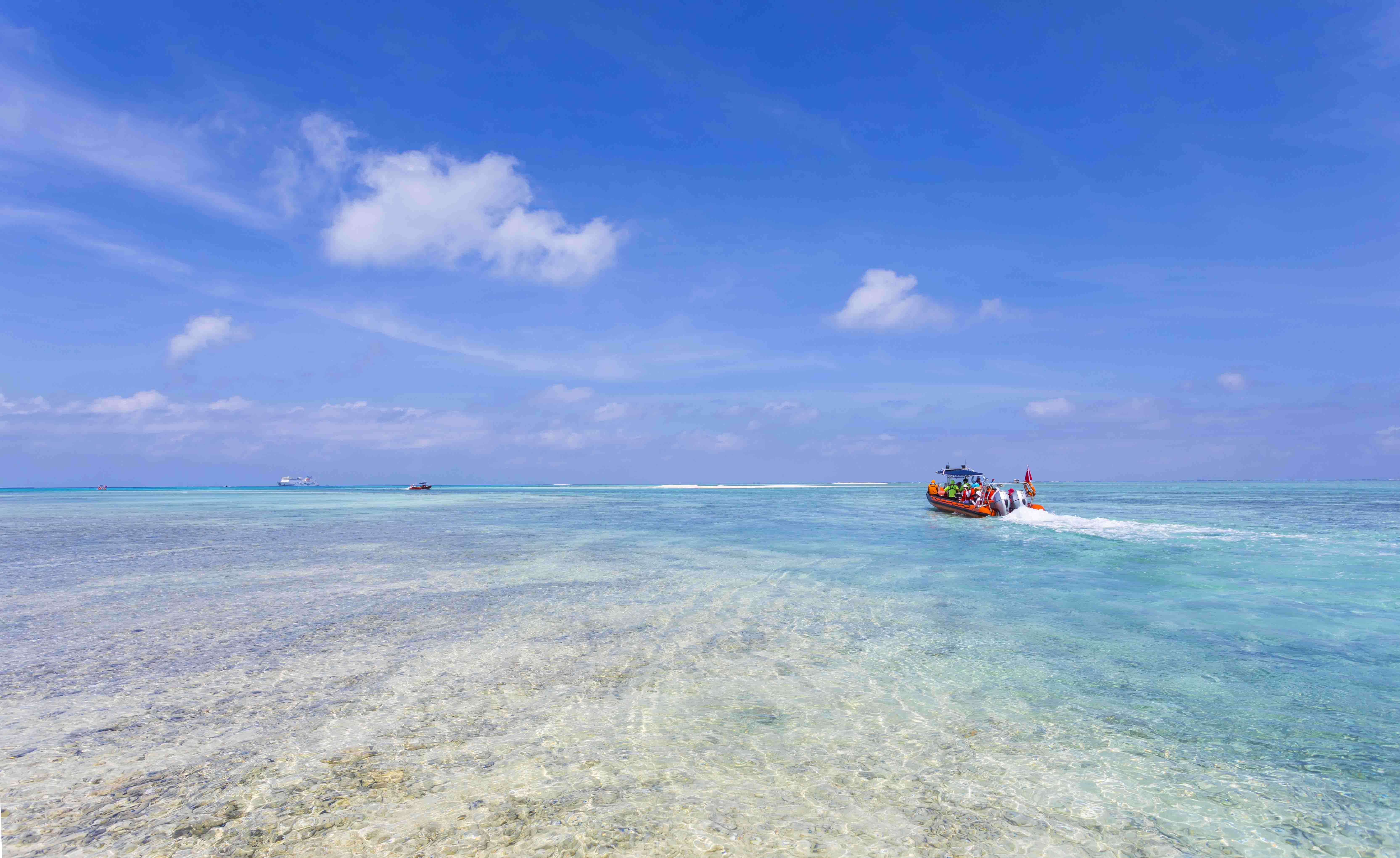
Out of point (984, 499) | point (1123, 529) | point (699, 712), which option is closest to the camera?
point (699, 712)

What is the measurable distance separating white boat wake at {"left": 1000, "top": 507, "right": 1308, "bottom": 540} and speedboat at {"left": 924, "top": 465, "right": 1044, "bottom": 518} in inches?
21.8

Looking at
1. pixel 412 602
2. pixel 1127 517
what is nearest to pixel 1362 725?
pixel 412 602

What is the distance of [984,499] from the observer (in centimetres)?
4762

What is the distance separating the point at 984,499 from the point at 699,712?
45.0m

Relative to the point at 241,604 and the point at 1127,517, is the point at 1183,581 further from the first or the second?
the point at 1127,517

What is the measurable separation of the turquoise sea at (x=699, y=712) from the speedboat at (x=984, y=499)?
1037 inches

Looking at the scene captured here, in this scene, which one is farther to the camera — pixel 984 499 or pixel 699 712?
pixel 984 499

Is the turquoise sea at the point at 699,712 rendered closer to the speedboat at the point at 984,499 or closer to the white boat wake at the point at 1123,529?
the white boat wake at the point at 1123,529

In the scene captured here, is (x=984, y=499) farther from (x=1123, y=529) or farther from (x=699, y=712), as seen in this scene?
(x=699, y=712)

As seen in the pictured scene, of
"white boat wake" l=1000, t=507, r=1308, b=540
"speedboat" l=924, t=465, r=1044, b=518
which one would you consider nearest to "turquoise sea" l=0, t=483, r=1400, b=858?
"white boat wake" l=1000, t=507, r=1308, b=540

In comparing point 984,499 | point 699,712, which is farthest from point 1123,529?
point 699,712

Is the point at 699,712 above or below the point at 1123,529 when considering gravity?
below

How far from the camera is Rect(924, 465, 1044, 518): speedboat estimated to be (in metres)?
46.6

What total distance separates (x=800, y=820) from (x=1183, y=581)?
18305 millimetres
